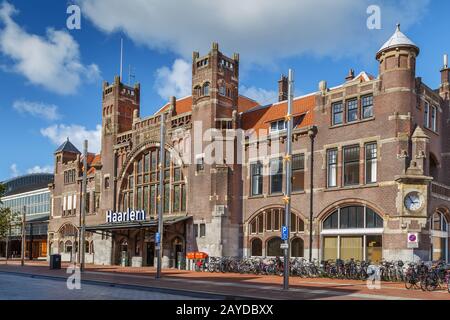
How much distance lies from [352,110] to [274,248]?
1078 cm

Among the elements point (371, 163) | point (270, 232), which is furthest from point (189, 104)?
point (371, 163)

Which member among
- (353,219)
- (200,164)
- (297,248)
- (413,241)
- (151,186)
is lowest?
(297,248)

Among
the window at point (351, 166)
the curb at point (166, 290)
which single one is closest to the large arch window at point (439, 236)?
the window at point (351, 166)

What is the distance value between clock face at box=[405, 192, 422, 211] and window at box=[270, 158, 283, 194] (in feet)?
31.0

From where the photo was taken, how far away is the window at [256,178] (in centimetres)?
3838

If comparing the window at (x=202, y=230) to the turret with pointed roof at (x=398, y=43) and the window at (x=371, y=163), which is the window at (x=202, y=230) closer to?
the window at (x=371, y=163)

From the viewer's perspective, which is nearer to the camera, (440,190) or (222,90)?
(440,190)

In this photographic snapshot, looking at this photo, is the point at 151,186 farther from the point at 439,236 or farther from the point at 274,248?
the point at 439,236

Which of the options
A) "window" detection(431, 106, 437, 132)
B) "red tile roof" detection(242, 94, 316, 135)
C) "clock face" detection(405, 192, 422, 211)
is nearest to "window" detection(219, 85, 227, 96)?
"red tile roof" detection(242, 94, 316, 135)

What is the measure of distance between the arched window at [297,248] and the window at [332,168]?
436 centimetres

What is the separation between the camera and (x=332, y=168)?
111 ft

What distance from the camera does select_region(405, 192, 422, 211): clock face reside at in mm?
29328

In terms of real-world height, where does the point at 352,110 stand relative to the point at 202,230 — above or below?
above
